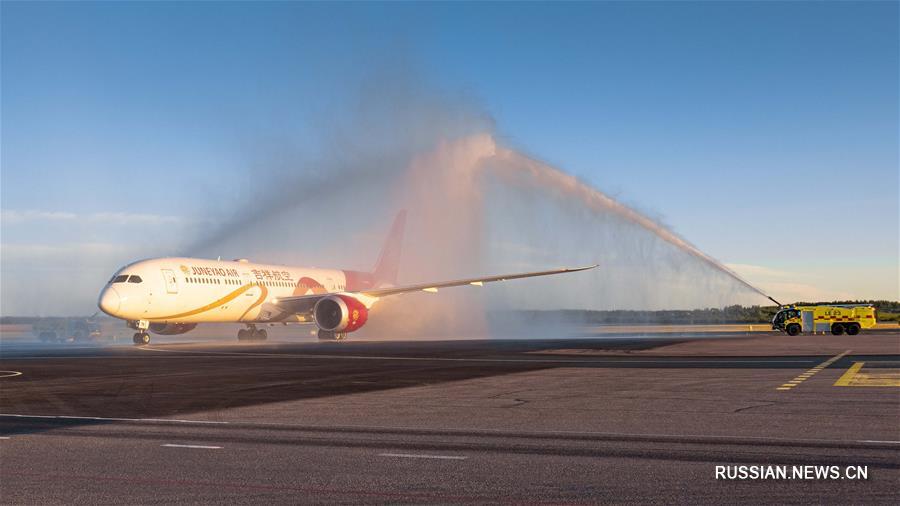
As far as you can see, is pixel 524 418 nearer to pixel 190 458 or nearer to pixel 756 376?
pixel 190 458

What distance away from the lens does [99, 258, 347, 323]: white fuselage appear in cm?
4553

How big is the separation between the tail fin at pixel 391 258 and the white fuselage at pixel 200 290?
36.6 feet

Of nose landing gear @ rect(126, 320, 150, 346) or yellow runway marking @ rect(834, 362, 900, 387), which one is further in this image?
nose landing gear @ rect(126, 320, 150, 346)

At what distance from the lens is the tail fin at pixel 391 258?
235 ft

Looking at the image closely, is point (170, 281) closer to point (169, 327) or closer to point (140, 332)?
point (140, 332)

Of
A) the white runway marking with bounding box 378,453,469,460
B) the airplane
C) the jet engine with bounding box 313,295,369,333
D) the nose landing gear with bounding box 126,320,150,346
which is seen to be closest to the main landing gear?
the airplane

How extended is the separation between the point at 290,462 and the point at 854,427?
803cm

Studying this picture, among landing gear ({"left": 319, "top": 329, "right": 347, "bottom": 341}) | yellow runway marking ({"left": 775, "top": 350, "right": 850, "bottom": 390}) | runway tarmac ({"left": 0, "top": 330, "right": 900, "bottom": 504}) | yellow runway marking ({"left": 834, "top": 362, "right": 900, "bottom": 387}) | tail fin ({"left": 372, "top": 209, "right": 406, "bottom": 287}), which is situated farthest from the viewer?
tail fin ({"left": 372, "top": 209, "right": 406, "bottom": 287})

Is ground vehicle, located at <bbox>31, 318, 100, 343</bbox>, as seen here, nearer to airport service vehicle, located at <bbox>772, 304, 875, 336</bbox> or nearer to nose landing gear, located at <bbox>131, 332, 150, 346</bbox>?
nose landing gear, located at <bbox>131, 332, 150, 346</bbox>

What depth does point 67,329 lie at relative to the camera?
197 ft

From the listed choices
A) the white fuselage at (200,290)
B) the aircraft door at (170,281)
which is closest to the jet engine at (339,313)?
the white fuselage at (200,290)
